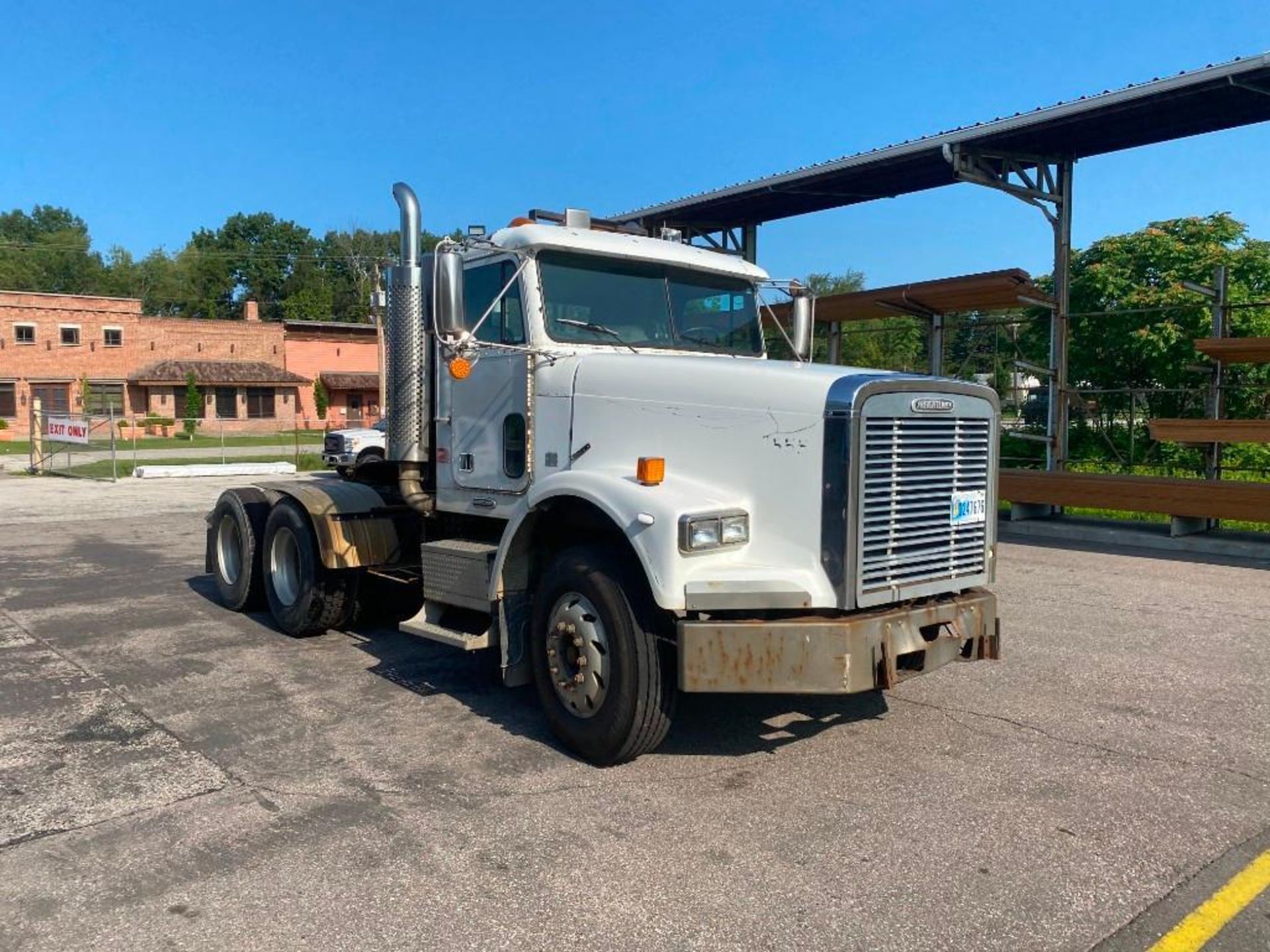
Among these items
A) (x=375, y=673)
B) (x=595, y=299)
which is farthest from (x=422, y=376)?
(x=375, y=673)

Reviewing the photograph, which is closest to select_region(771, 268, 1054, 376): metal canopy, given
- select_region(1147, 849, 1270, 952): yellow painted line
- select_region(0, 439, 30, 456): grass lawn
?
select_region(1147, 849, 1270, 952): yellow painted line

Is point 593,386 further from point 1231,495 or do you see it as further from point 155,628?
point 1231,495

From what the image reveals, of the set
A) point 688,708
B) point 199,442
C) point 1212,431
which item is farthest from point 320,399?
point 688,708

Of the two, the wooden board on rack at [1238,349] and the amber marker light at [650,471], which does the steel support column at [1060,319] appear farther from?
the amber marker light at [650,471]

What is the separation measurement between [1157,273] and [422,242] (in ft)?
65.4

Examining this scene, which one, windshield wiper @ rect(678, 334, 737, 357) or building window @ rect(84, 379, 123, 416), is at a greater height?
building window @ rect(84, 379, 123, 416)

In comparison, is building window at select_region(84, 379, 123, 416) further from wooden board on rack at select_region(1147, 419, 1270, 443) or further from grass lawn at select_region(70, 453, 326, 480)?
wooden board on rack at select_region(1147, 419, 1270, 443)

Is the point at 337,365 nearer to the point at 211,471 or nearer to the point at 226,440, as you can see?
the point at 226,440

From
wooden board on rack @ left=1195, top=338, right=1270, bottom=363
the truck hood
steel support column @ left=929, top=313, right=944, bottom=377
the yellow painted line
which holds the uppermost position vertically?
steel support column @ left=929, top=313, right=944, bottom=377

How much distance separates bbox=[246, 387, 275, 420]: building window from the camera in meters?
51.3

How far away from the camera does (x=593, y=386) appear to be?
516 cm

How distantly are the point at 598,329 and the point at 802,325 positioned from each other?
163 centimetres

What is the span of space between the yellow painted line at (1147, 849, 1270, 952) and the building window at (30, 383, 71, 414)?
52.0m

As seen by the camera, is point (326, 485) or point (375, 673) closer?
point (375, 673)
